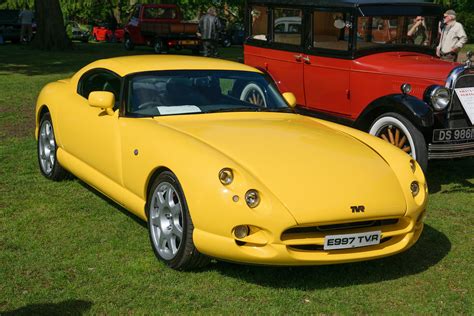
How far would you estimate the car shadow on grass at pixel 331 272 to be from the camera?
4770mm

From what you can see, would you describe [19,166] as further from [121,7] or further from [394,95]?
[121,7]

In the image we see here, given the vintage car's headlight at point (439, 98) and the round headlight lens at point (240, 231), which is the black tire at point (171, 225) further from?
the vintage car's headlight at point (439, 98)

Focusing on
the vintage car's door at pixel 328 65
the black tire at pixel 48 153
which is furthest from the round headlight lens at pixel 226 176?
the vintage car's door at pixel 328 65

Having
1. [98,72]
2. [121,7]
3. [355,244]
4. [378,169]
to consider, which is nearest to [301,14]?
[98,72]

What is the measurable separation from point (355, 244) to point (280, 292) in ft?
1.95

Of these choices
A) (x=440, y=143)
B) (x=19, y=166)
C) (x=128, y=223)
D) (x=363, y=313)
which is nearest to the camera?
(x=363, y=313)

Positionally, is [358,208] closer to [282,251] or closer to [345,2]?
[282,251]

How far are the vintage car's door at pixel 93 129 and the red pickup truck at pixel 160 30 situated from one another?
69.3 feet

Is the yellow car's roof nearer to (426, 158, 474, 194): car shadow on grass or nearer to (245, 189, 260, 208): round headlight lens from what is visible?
(245, 189, 260, 208): round headlight lens

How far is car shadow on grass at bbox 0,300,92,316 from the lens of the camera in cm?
421

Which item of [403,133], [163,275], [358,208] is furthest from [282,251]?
[403,133]

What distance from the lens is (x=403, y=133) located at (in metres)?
7.57

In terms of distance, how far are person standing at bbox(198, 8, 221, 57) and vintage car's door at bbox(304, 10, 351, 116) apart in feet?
→ 36.7

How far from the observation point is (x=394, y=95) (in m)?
7.76
